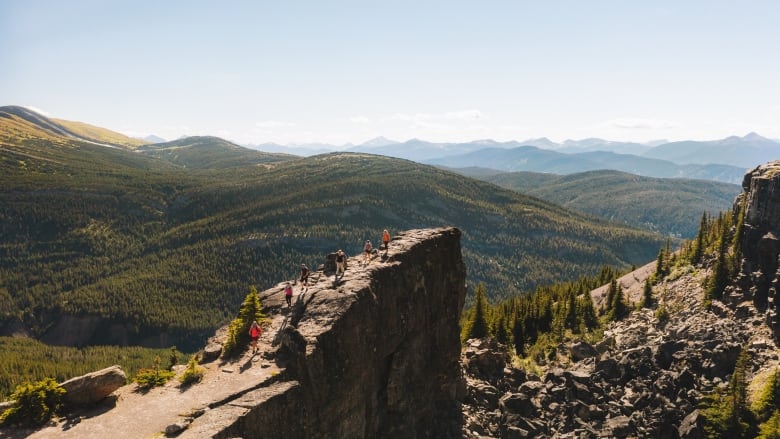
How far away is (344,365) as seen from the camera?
1193 inches

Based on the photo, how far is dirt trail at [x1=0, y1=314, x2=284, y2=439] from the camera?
72.7 feet

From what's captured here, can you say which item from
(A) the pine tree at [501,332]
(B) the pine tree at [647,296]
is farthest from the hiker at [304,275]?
(B) the pine tree at [647,296]

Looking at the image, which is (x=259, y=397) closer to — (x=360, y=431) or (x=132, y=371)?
(x=360, y=431)

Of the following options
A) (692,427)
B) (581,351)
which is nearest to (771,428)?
(692,427)

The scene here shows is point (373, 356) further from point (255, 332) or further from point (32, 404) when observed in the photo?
point (32, 404)

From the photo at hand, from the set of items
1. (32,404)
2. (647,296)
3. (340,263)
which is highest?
(340,263)

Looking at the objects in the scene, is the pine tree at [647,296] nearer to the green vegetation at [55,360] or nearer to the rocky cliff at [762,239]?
the rocky cliff at [762,239]

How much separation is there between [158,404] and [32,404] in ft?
18.8

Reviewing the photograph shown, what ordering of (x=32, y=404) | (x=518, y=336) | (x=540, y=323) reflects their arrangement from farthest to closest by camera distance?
(x=540, y=323) < (x=518, y=336) < (x=32, y=404)

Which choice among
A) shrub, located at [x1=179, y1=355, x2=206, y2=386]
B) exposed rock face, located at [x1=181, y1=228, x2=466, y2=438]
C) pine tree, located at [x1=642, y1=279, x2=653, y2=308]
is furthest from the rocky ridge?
shrub, located at [x1=179, y1=355, x2=206, y2=386]

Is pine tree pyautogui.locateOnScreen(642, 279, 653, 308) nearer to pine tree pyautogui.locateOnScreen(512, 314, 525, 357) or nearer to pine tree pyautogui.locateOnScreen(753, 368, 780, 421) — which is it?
pine tree pyautogui.locateOnScreen(512, 314, 525, 357)

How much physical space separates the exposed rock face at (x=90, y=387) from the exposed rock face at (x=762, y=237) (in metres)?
65.4

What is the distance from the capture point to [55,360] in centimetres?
13362

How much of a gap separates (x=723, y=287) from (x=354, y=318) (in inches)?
2263
